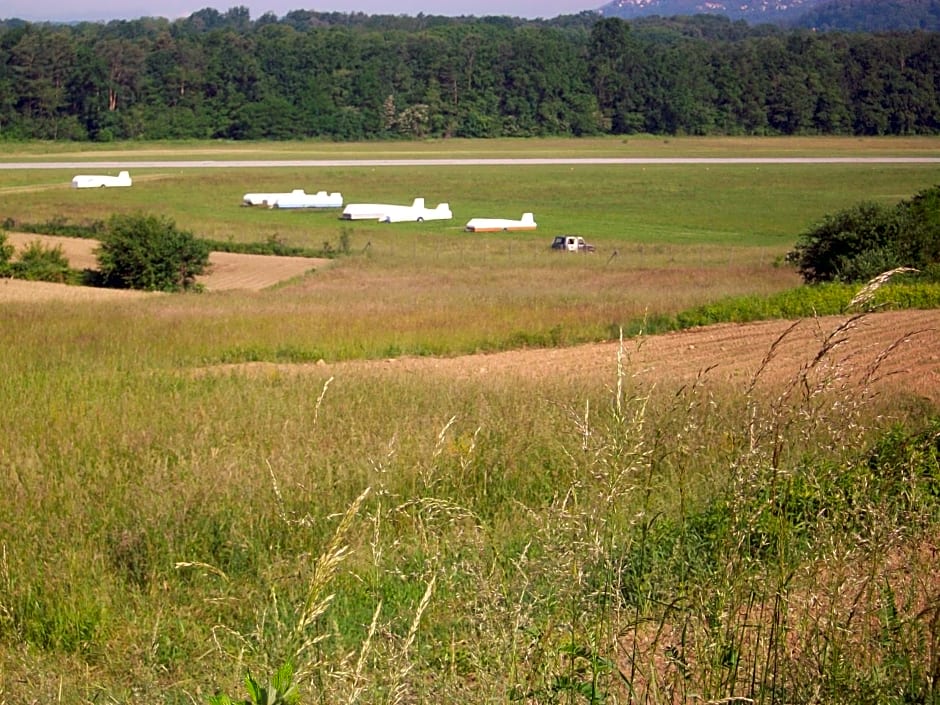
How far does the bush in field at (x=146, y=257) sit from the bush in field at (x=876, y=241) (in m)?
18.6

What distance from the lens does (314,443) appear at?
8.49 metres

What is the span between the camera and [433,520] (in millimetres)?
5387

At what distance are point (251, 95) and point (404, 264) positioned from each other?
9653cm

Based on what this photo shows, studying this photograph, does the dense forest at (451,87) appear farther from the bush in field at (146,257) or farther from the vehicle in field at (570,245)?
the bush in field at (146,257)

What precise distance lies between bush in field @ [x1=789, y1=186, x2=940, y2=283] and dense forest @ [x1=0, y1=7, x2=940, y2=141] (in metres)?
103

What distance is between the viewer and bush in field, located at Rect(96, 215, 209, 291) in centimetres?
3391

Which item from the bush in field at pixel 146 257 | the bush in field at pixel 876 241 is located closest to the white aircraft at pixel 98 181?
the bush in field at pixel 146 257

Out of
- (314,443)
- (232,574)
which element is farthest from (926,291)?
(232,574)

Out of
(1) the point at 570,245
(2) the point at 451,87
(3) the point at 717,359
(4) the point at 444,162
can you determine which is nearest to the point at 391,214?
(1) the point at 570,245

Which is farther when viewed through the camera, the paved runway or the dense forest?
the dense forest

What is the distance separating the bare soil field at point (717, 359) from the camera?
13.1 metres

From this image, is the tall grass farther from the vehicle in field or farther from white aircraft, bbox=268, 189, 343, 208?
white aircraft, bbox=268, 189, 343, 208

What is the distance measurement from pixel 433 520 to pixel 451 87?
5376 inches

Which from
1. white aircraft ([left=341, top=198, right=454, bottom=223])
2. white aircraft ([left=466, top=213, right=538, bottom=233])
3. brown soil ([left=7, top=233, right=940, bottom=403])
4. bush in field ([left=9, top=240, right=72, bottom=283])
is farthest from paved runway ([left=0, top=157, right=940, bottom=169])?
brown soil ([left=7, top=233, right=940, bottom=403])
